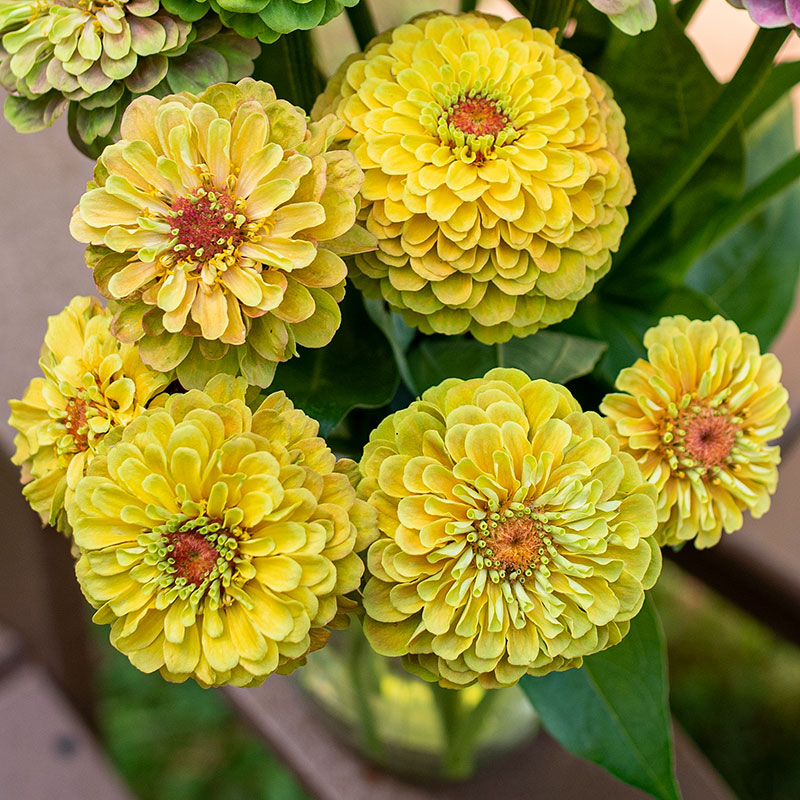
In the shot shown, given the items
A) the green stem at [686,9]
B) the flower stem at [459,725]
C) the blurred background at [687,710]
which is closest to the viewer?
the green stem at [686,9]

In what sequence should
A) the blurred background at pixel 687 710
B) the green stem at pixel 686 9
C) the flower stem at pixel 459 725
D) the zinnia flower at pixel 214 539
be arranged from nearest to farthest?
the zinnia flower at pixel 214 539, the green stem at pixel 686 9, the flower stem at pixel 459 725, the blurred background at pixel 687 710

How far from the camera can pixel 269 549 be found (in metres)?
0.20

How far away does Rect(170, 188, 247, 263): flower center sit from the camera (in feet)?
0.69

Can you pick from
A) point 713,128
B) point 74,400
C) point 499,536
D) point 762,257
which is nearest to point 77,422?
point 74,400

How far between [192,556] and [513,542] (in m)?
0.08

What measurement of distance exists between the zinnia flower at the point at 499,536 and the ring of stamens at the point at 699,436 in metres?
0.03

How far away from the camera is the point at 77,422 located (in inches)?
9.2

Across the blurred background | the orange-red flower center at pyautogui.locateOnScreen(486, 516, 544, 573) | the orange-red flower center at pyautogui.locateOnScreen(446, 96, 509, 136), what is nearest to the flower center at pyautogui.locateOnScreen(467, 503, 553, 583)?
the orange-red flower center at pyautogui.locateOnScreen(486, 516, 544, 573)

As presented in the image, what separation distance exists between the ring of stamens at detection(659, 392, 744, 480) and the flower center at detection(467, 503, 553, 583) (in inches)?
2.0

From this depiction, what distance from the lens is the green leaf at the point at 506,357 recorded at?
29 cm

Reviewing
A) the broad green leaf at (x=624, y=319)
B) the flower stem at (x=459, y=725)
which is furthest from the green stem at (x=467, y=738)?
the broad green leaf at (x=624, y=319)

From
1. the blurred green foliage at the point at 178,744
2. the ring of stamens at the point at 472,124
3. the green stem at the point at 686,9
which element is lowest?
the blurred green foliage at the point at 178,744

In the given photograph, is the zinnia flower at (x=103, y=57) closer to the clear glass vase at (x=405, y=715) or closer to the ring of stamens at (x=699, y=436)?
the ring of stamens at (x=699, y=436)

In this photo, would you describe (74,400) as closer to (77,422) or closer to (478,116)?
(77,422)
